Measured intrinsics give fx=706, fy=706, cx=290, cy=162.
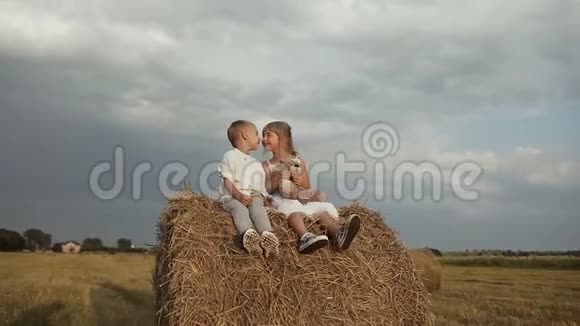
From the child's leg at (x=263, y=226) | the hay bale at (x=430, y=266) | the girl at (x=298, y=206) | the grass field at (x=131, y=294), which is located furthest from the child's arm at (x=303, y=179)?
the hay bale at (x=430, y=266)

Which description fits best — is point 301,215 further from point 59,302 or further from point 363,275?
point 59,302

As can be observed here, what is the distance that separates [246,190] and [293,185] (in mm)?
430

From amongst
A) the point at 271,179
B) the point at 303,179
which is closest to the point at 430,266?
the point at 303,179

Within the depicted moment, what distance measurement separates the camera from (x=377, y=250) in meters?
6.24

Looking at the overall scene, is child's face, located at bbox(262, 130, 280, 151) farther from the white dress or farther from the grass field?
the grass field

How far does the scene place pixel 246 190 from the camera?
5.72 meters

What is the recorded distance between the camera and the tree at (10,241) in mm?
19019

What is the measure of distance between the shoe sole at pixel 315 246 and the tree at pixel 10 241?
1547cm

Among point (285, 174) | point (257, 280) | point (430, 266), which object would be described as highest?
point (285, 174)

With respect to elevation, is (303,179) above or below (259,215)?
Answer: above

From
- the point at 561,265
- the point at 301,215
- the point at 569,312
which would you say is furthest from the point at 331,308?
the point at 561,265

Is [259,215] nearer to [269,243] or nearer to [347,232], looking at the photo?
[269,243]

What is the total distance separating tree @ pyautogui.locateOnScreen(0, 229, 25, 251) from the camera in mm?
19019

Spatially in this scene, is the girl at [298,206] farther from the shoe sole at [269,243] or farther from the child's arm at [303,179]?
the shoe sole at [269,243]
